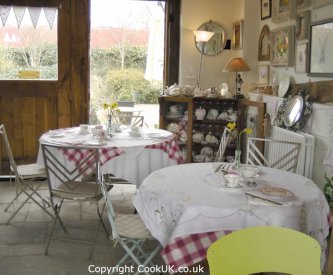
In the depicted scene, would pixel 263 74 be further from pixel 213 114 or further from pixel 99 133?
pixel 99 133

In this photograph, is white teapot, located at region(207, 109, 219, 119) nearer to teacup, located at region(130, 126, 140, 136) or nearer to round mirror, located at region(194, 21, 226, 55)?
round mirror, located at region(194, 21, 226, 55)

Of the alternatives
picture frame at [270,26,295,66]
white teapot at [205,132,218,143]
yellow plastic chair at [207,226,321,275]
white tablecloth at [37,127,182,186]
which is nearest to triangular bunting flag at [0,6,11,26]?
white tablecloth at [37,127,182,186]

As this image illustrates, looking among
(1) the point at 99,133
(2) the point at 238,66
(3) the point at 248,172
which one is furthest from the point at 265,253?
(2) the point at 238,66

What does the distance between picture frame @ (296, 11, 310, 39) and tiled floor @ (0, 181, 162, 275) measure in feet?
7.61

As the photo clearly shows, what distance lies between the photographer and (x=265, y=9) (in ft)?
16.1

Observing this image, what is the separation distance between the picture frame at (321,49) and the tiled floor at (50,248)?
2031mm

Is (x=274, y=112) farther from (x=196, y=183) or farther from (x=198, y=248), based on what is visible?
(x=198, y=248)

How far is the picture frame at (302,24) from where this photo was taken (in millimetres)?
3943

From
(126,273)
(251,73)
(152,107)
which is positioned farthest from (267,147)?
(126,273)

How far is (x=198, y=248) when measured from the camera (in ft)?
7.42

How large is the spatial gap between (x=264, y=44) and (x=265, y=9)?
38 centimetres

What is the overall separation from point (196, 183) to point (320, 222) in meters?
0.71

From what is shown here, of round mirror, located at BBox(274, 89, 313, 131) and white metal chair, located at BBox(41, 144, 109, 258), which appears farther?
round mirror, located at BBox(274, 89, 313, 131)

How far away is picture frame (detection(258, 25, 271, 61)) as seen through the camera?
192 inches
